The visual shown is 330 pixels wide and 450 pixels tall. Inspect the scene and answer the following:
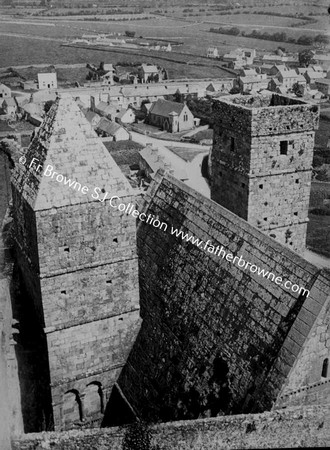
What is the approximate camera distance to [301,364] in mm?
10453

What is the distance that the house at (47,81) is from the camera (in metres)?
97.4

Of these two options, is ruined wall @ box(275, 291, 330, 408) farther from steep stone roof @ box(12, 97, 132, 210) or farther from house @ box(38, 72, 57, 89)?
house @ box(38, 72, 57, 89)

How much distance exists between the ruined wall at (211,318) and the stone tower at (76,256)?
93 centimetres

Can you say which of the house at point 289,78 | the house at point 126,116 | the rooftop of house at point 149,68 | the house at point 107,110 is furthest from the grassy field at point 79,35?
the house at point 126,116

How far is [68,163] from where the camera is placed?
12.1 m

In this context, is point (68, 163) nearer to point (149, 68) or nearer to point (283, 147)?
point (283, 147)

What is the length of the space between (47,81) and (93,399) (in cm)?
9156

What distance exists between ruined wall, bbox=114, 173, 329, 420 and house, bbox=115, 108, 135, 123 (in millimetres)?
67374

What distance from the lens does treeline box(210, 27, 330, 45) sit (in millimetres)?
111100

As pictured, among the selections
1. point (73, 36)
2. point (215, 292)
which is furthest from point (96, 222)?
point (73, 36)

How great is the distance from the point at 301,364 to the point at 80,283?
16.8 feet

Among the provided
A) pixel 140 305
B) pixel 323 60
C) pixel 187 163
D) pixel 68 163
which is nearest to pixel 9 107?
pixel 187 163

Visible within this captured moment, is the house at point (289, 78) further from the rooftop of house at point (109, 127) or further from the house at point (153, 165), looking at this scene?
the house at point (153, 165)

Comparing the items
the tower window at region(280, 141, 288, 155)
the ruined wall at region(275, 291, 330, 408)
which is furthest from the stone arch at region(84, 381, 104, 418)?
the tower window at region(280, 141, 288, 155)
